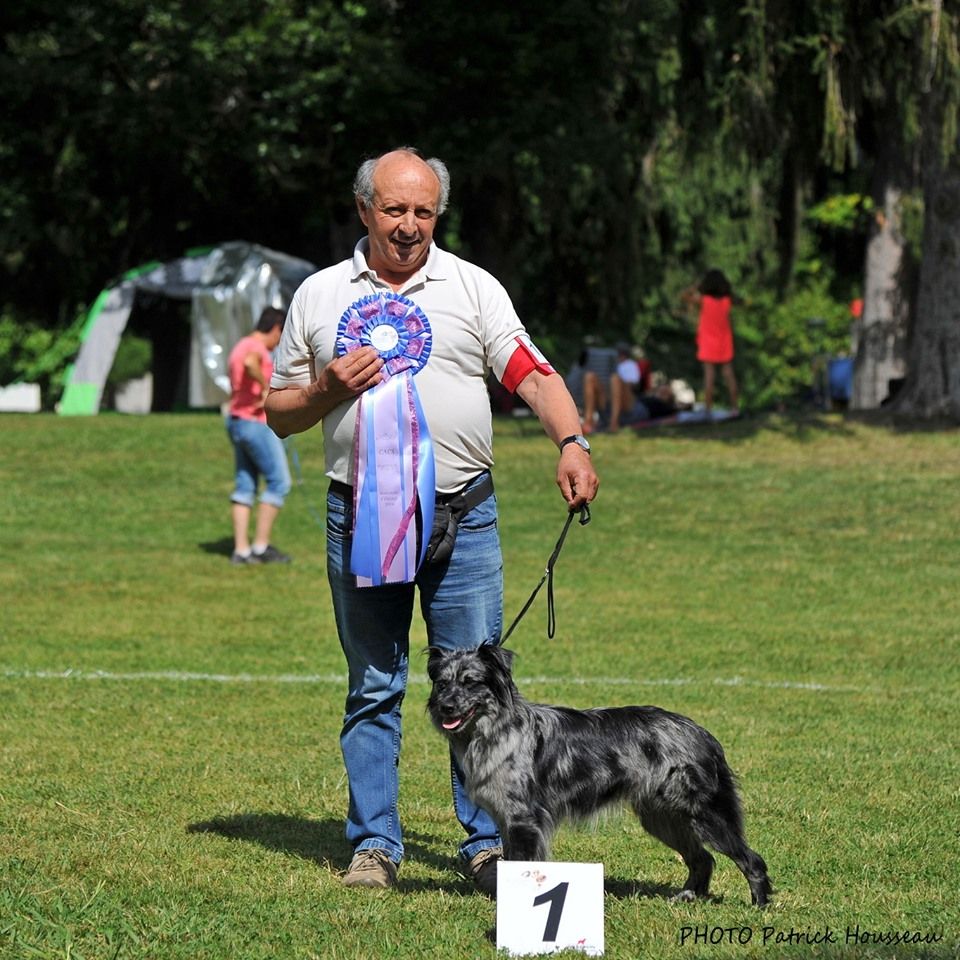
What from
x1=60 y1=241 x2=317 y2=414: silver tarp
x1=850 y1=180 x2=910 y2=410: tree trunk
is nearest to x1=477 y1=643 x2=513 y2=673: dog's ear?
x1=850 y1=180 x2=910 y2=410: tree trunk

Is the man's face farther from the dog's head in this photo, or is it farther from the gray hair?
the dog's head

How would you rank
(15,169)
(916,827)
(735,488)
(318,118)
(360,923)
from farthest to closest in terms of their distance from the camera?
1. (15,169)
2. (318,118)
3. (735,488)
4. (916,827)
5. (360,923)

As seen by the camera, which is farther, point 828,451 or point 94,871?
point 828,451

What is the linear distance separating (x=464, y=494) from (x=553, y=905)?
1.32 metres

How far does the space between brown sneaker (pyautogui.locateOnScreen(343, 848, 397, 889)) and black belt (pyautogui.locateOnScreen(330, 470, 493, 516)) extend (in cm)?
112

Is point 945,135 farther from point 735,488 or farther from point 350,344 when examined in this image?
point 350,344

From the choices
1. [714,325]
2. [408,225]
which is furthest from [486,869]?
[714,325]

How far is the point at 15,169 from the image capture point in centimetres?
3108

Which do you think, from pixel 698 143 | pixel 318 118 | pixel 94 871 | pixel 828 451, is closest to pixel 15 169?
pixel 318 118

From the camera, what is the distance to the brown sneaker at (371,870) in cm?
530

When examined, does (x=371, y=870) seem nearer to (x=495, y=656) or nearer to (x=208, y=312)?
(x=495, y=656)

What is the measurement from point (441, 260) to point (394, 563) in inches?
36.9

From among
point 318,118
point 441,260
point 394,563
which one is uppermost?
point 318,118

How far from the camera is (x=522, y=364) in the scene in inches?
205
